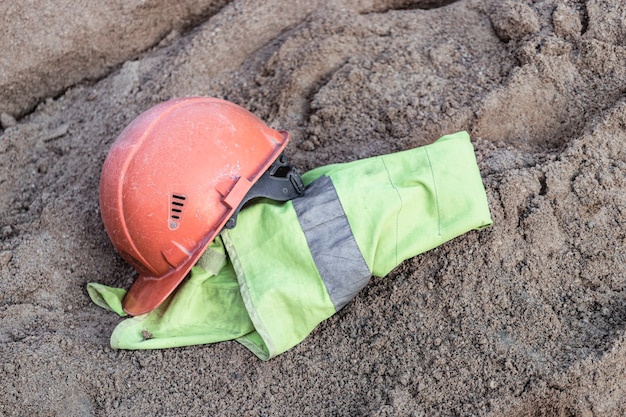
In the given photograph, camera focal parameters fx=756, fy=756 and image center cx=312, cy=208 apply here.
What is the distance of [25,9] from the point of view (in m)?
4.11

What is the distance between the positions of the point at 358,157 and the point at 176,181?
91 centimetres

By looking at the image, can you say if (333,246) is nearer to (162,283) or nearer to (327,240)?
(327,240)

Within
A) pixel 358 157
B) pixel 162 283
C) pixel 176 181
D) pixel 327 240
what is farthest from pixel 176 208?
pixel 358 157

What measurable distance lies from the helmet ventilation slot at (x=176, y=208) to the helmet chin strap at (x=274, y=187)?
0.63ft

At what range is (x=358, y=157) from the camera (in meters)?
3.50

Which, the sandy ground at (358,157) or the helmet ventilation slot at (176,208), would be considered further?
the helmet ventilation slot at (176,208)

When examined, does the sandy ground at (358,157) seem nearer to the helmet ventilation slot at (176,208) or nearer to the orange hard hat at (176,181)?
the orange hard hat at (176,181)

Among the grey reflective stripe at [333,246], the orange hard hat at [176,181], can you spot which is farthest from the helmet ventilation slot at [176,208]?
the grey reflective stripe at [333,246]

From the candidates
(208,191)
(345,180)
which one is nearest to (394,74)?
(345,180)

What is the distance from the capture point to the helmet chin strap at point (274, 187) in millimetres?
3073

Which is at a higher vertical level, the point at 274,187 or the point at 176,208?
the point at 176,208

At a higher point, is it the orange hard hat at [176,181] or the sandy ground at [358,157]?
the orange hard hat at [176,181]

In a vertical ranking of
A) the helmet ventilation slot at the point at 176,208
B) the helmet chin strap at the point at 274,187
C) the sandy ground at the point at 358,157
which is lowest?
the sandy ground at the point at 358,157

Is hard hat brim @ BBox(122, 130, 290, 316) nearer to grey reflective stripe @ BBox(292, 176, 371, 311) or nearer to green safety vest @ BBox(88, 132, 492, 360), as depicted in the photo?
green safety vest @ BBox(88, 132, 492, 360)
